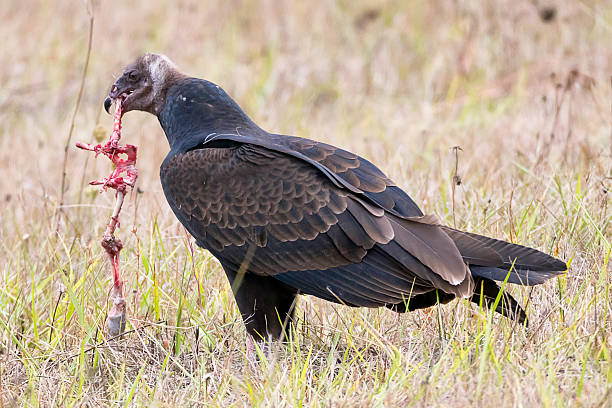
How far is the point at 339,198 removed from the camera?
3396mm

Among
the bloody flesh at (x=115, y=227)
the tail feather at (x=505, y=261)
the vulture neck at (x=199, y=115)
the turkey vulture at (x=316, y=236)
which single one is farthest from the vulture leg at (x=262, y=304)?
the tail feather at (x=505, y=261)

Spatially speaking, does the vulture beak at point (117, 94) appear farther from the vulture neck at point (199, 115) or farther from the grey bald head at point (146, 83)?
the vulture neck at point (199, 115)

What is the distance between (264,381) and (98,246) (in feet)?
5.67

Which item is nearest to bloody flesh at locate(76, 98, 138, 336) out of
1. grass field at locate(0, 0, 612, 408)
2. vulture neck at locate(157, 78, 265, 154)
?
grass field at locate(0, 0, 612, 408)

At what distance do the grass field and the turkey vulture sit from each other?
0.53 ft

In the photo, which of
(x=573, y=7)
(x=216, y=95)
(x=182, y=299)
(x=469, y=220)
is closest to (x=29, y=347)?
(x=182, y=299)

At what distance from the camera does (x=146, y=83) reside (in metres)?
4.18

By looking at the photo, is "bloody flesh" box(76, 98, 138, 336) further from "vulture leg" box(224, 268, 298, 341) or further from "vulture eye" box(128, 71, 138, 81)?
"vulture eye" box(128, 71, 138, 81)

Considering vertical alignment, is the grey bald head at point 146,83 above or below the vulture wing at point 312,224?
above

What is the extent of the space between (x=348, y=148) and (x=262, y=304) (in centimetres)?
271

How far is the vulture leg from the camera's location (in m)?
3.55

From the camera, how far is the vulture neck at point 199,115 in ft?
12.6

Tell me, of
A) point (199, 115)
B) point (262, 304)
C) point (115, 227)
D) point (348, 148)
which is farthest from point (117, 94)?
point (348, 148)

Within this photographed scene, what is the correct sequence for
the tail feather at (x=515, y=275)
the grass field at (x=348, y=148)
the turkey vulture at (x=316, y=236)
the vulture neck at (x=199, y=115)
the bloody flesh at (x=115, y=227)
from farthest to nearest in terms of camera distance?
1. the vulture neck at (x=199, y=115)
2. the bloody flesh at (x=115, y=227)
3. the turkey vulture at (x=316, y=236)
4. the tail feather at (x=515, y=275)
5. the grass field at (x=348, y=148)
